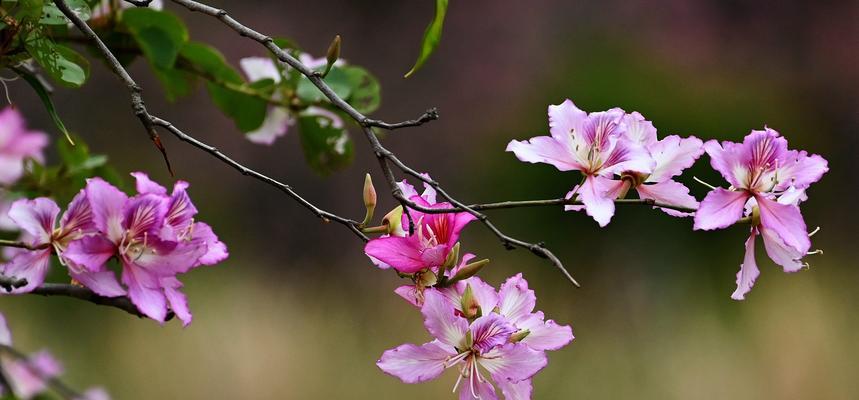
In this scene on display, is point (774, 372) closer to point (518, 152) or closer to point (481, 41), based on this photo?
point (481, 41)

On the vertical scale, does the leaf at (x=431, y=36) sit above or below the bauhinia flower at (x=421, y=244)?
above

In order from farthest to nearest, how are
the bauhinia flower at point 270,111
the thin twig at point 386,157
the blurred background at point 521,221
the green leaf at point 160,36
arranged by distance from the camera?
the blurred background at point 521,221 → the bauhinia flower at point 270,111 → the green leaf at point 160,36 → the thin twig at point 386,157

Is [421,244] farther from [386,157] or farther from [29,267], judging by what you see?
[29,267]

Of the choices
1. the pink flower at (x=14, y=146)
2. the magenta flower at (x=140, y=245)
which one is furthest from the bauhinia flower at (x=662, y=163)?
the pink flower at (x=14, y=146)

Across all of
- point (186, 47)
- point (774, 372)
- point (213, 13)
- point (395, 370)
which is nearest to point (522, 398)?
point (395, 370)

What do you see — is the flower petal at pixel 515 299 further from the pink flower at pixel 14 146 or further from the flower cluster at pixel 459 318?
the pink flower at pixel 14 146
